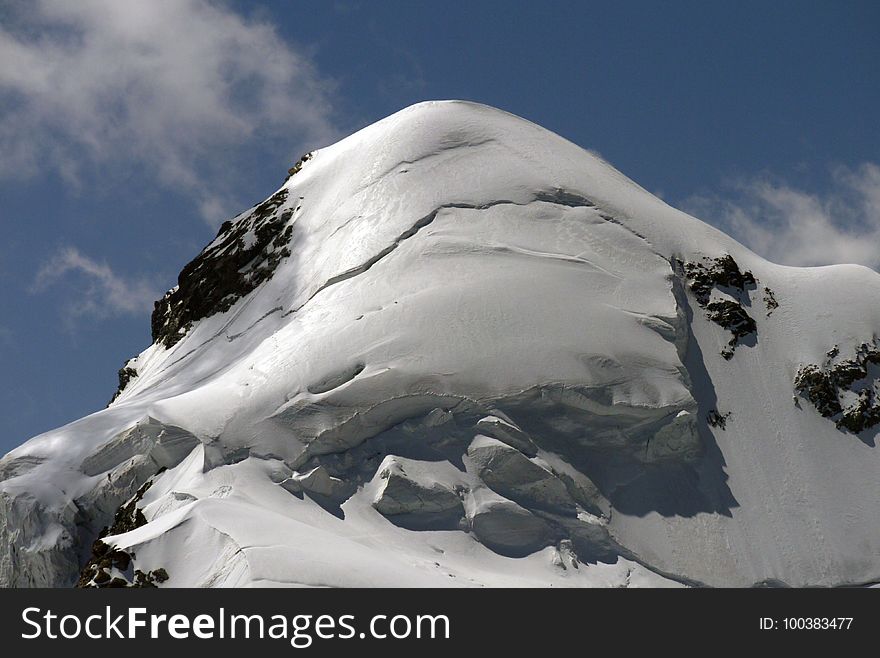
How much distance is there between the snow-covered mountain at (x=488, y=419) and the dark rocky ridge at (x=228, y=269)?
73 centimetres

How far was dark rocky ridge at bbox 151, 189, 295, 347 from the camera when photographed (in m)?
36.2

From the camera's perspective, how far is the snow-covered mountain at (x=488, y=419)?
84.0 feet

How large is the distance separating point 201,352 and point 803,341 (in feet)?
53.2

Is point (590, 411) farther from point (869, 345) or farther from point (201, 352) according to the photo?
point (201, 352)

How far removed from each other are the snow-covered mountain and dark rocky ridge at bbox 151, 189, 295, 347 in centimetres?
73

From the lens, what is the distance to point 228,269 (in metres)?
37.6

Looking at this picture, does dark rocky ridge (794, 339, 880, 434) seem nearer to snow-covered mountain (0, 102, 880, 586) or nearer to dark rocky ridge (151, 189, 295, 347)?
snow-covered mountain (0, 102, 880, 586)

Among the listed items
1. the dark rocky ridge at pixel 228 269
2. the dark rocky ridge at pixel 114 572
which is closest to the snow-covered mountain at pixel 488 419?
the dark rocky ridge at pixel 114 572

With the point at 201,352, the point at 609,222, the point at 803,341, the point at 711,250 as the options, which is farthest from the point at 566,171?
the point at 201,352

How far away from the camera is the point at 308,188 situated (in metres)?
38.5

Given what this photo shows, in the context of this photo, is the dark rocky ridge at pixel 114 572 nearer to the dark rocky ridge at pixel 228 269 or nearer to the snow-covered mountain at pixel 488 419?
the snow-covered mountain at pixel 488 419

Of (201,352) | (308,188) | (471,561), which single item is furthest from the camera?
(308,188)

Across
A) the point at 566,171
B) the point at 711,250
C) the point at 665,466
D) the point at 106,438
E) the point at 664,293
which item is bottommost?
the point at 665,466

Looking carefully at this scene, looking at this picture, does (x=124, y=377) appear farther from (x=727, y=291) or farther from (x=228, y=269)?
(x=727, y=291)
